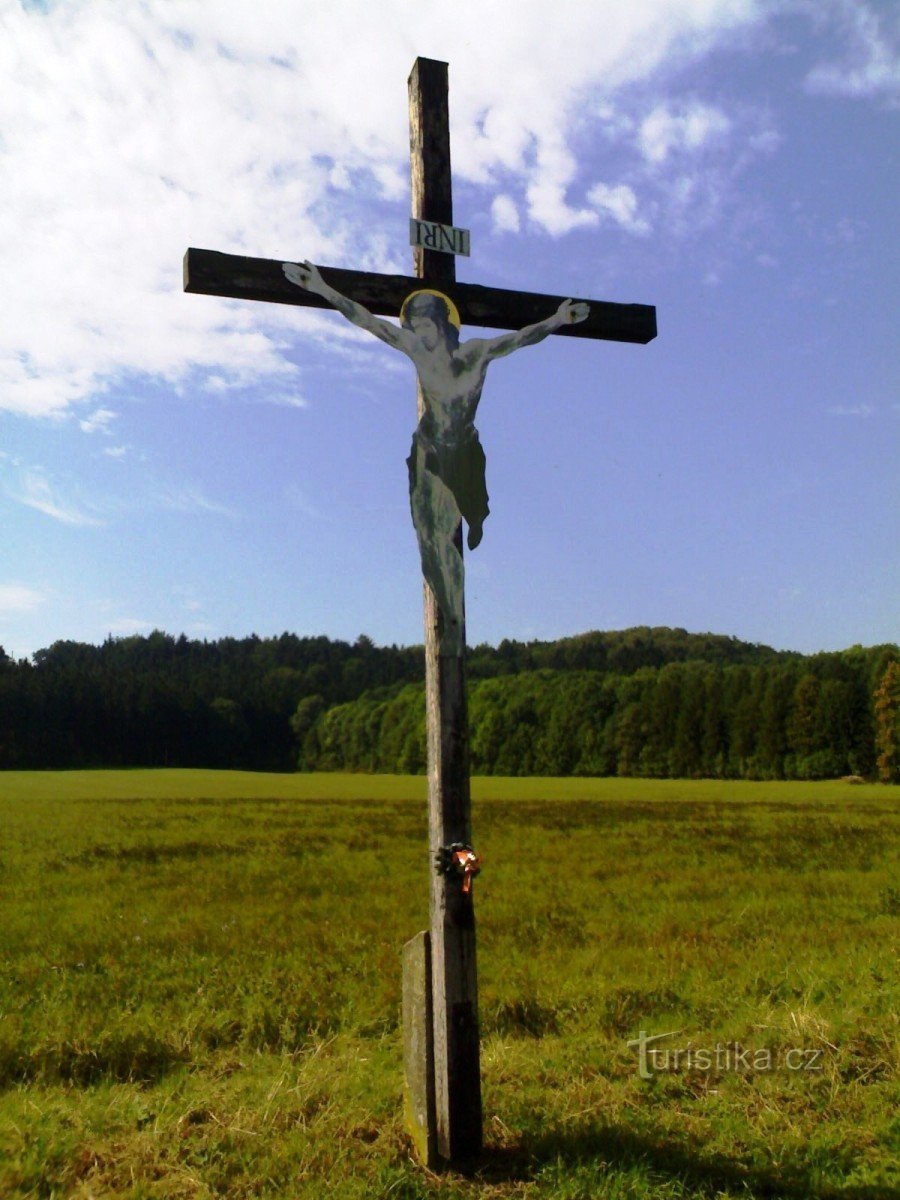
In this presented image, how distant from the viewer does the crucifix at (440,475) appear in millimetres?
4941

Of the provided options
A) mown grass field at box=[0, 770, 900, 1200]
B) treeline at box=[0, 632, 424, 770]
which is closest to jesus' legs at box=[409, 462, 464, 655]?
mown grass field at box=[0, 770, 900, 1200]

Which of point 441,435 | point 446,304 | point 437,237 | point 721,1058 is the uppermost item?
point 437,237

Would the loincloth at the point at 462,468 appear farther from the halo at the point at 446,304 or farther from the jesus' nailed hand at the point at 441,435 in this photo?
the halo at the point at 446,304

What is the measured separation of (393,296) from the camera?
5.67 m

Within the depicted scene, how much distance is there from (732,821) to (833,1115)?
21.3 meters

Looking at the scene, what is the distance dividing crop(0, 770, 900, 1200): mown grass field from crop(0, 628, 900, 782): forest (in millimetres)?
38544

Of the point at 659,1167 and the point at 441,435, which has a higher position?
the point at 441,435

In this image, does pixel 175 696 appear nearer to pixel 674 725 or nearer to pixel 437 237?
pixel 674 725

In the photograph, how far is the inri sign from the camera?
224 inches

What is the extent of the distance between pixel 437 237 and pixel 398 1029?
6275mm

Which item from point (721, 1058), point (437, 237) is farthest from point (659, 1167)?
point (437, 237)

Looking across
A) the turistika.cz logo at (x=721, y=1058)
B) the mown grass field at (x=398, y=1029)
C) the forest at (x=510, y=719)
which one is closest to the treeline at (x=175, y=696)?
the forest at (x=510, y=719)

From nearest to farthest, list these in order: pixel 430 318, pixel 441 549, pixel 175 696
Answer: pixel 441 549
pixel 430 318
pixel 175 696

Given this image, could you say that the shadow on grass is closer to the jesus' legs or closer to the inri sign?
the jesus' legs
